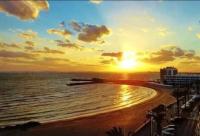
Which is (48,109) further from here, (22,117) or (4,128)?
(4,128)

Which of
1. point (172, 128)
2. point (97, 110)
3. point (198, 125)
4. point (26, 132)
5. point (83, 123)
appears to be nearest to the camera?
point (172, 128)

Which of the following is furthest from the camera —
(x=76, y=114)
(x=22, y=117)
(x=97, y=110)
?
(x=97, y=110)

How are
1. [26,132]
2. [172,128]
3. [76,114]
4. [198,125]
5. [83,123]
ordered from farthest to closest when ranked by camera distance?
[76,114], [83,123], [26,132], [198,125], [172,128]

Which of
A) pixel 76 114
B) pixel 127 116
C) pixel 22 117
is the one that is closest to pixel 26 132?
pixel 22 117

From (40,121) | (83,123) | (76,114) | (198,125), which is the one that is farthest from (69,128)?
(198,125)

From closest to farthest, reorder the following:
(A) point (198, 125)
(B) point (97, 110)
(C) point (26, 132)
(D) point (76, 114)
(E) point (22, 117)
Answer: (A) point (198, 125) < (C) point (26, 132) < (E) point (22, 117) < (D) point (76, 114) < (B) point (97, 110)

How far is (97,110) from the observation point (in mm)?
61125

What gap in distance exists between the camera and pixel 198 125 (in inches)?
1415

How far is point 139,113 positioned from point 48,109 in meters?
19.7

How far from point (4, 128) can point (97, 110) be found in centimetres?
2374

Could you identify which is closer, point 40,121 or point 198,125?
point 198,125

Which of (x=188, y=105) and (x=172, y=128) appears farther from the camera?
(x=188, y=105)

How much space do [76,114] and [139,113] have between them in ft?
40.8

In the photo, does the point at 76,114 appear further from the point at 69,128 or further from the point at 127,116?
the point at 69,128
